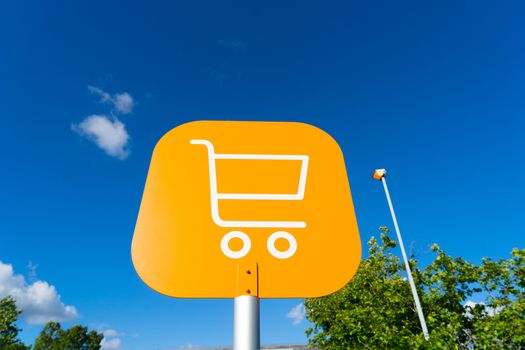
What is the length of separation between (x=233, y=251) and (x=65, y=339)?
247ft

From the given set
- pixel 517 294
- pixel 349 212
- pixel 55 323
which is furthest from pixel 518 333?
pixel 55 323

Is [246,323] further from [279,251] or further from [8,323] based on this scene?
[8,323]

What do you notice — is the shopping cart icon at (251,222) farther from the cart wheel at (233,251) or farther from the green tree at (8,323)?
the green tree at (8,323)

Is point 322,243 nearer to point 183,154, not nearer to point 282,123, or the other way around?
point 282,123

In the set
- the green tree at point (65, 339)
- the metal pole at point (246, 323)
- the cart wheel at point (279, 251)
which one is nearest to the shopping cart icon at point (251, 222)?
the cart wheel at point (279, 251)

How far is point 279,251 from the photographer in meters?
1.78

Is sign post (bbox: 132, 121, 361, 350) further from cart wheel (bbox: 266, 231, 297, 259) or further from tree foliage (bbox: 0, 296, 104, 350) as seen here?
tree foliage (bbox: 0, 296, 104, 350)

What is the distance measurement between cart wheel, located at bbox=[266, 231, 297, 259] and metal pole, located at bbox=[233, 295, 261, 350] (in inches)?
9.8

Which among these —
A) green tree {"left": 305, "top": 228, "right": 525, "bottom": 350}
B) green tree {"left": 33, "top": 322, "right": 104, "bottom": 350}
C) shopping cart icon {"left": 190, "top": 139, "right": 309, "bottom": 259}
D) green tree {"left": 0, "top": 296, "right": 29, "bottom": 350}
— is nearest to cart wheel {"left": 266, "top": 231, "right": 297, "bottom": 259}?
shopping cart icon {"left": 190, "top": 139, "right": 309, "bottom": 259}

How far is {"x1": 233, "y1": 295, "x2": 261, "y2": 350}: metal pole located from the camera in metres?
1.55

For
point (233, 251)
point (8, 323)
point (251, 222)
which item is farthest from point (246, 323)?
point (8, 323)

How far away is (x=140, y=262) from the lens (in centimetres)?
172

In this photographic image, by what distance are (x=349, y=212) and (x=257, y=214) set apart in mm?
517

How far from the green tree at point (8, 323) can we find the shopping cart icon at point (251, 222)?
127 feet
